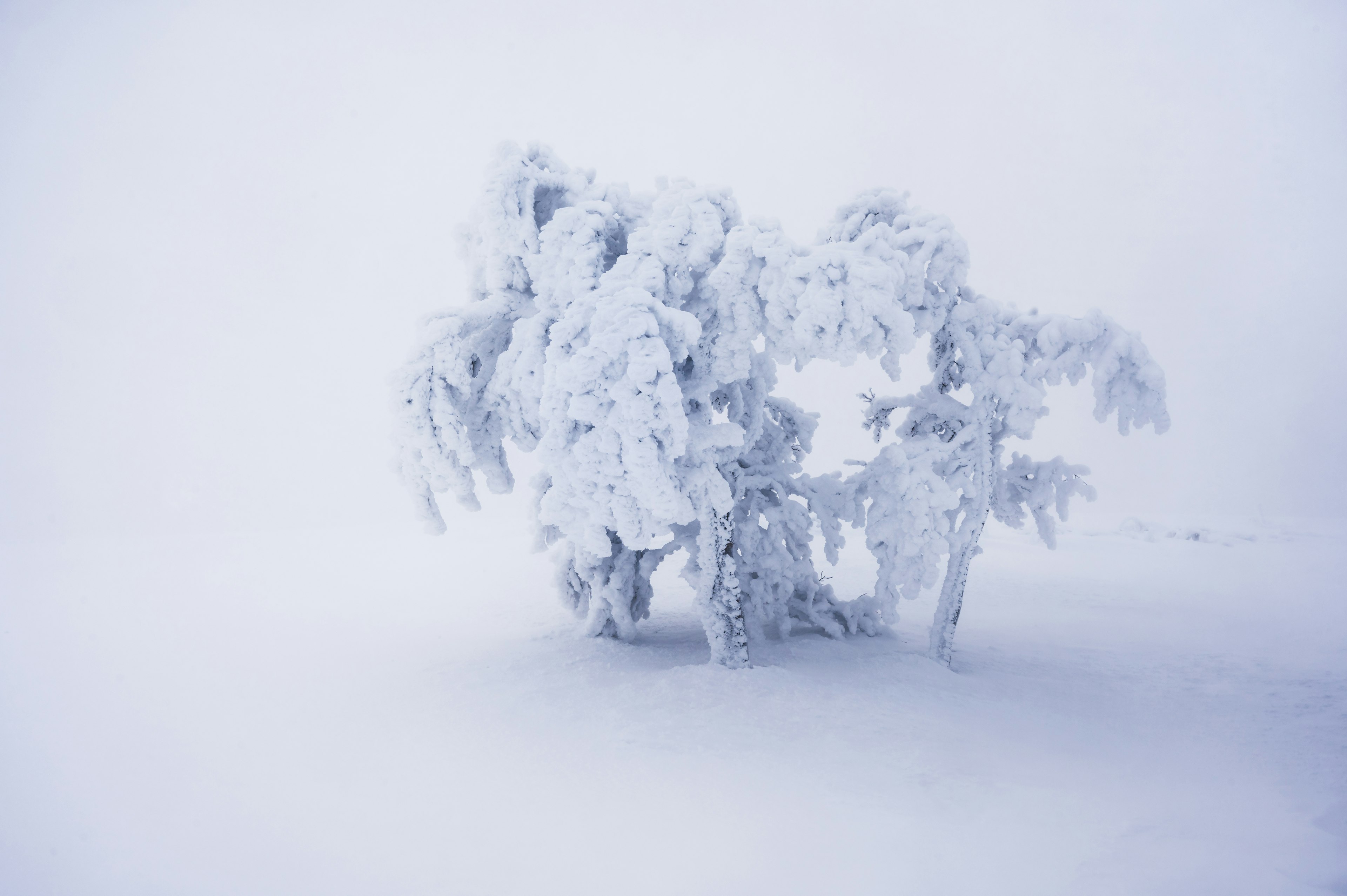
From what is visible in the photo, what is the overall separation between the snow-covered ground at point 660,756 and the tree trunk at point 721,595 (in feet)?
1.57

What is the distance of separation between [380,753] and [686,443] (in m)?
4.49

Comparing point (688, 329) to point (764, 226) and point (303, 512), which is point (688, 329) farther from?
point (303, 512)

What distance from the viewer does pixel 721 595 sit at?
9.03m

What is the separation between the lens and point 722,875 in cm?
498

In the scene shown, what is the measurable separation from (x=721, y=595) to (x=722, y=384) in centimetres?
268

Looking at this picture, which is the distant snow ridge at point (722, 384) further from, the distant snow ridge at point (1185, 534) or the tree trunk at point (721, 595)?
the distant snow ridge at point (1185, 534)

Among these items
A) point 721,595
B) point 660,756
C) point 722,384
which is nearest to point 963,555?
point 721,595

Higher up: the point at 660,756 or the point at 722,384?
the point at 722,384

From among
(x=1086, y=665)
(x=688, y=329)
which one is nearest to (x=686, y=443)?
(x=688, y=329)

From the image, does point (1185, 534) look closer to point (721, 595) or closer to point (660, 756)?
point (721, 595)

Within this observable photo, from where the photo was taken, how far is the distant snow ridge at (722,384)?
7.39 metres

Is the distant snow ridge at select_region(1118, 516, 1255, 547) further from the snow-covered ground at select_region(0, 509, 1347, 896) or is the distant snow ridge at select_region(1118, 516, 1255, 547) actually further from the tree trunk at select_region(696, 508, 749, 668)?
the tree trunk at select_region(696, 508, 749, 668)

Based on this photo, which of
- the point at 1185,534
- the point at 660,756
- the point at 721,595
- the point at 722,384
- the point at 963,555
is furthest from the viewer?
the point at 1185,534

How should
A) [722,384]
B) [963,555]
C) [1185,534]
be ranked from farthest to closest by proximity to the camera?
[1185,534], [963,555], [722,384]
